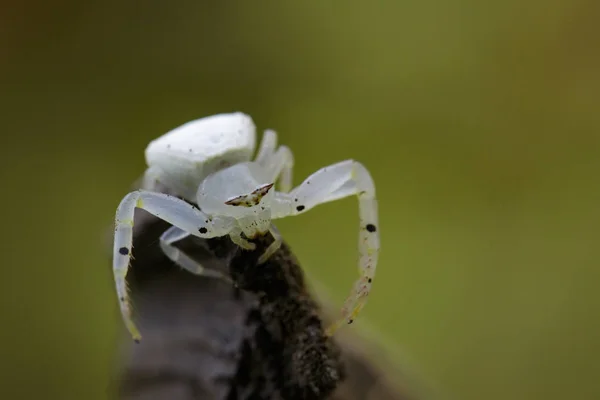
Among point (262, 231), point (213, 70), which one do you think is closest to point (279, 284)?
point (262, 231)

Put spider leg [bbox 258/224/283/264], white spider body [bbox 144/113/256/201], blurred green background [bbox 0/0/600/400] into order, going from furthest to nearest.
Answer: blurred green background [bbox 0/0/600/400] < white spider body [bbox 144/113/256/201] < spider leg [bbox 258/224/283/264]

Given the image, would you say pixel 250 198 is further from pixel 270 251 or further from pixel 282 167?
pixel 282 167

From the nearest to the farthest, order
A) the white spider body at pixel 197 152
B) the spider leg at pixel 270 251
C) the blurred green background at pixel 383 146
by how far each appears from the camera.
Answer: the spider leg at pixel 270 251, the white spider body at pixel 197 152, the blurred green background at pixel 383 146

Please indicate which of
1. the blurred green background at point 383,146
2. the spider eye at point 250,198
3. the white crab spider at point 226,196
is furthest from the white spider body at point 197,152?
the blurred green background at point 383,146

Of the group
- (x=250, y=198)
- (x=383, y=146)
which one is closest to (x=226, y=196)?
(x=250, y=198)

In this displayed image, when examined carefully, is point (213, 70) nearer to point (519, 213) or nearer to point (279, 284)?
point (519, 213)

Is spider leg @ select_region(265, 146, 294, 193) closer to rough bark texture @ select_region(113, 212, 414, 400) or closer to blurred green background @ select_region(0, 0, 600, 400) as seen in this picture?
rough bark texture @ select_region(113, 212, 414, 400)

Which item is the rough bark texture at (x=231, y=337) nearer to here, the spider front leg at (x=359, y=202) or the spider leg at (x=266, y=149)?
the spider front leg at (x=359, y=202)

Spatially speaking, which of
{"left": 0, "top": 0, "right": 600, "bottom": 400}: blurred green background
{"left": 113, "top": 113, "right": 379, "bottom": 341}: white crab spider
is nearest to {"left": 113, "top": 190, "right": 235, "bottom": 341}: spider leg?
{"left": 113, "top": 113, "right": 379, "bottom": 341}: white crab spider
